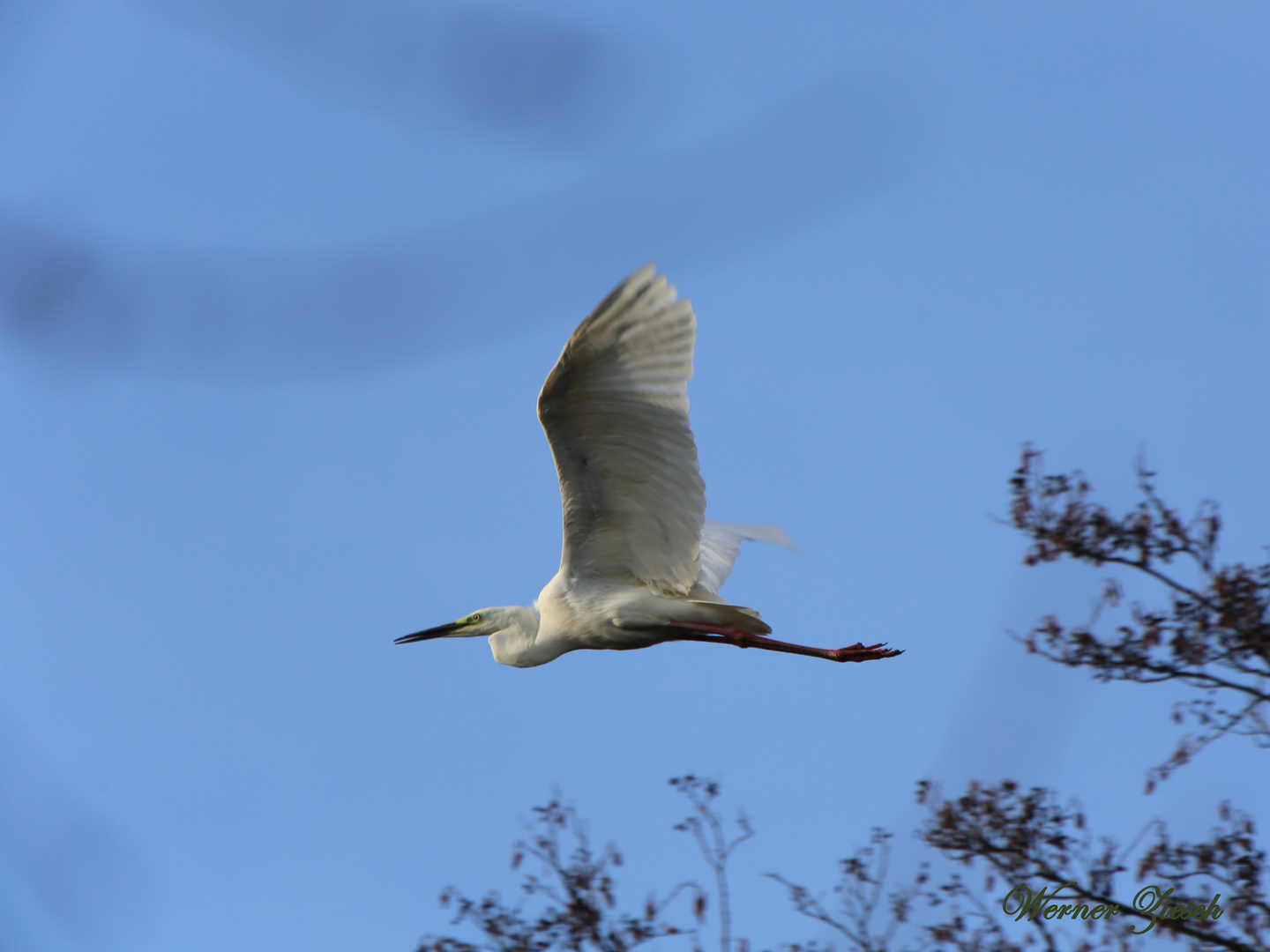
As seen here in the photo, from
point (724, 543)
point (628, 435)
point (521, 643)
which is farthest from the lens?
point (724, 543)

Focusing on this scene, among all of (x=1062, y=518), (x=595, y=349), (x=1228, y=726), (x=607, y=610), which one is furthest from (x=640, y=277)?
(x=1228, y=726)

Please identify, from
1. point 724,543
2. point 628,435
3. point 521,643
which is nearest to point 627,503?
point 628,435

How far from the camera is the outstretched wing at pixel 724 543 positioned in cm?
1004

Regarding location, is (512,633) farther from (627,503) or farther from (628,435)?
(628,435)

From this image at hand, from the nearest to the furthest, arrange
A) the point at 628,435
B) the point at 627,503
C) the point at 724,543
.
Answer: the point at 628,435, the point at 627,503, the point at 724,543

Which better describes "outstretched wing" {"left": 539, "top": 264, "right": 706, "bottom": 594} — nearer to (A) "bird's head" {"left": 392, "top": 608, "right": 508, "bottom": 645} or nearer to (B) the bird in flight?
A: (B) the bird in flight

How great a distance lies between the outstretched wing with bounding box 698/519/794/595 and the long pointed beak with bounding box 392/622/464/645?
6.41 ft

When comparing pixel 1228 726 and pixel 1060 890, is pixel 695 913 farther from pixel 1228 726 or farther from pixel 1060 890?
pixel 1228 726

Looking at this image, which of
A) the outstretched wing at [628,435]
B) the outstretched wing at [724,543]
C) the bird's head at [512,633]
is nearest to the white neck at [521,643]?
the bird's head at [512,633]

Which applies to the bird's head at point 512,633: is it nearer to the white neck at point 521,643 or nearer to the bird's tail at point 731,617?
the white neck at point 521,643

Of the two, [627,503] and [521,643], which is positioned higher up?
[627,503]

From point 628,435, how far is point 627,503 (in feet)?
2.11

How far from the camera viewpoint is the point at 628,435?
7.71 metres

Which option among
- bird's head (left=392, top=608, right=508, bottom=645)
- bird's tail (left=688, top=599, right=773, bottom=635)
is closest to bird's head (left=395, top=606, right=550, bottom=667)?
bird's head (left=392, top=608, right=508, bottom=645)
